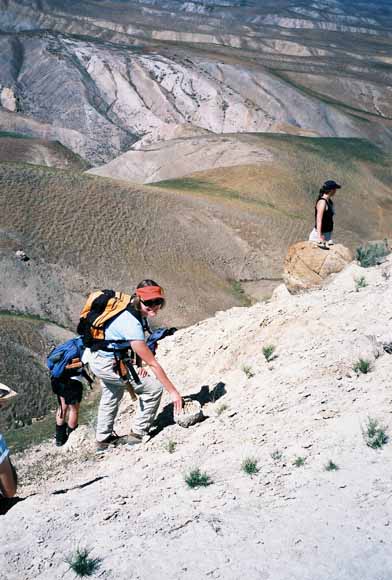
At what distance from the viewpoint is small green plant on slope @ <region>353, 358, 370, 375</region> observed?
23.9 feet

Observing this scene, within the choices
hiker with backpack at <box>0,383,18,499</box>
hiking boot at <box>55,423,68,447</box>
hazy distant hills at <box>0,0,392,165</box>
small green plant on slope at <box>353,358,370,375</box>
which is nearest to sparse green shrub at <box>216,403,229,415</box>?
small green plant on slope at <box>353,358,370,375</box>

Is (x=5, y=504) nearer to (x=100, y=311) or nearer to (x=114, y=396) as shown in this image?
(x=114, y=396)

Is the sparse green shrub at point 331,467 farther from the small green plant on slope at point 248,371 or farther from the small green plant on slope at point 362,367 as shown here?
the small green plant on slope at point 248,371

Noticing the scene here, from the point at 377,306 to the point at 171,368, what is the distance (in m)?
3.16

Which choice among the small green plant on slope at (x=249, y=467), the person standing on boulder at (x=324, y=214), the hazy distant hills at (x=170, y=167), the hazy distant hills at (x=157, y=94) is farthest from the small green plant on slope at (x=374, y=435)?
the hazy distant hills at (x=157, y=94)

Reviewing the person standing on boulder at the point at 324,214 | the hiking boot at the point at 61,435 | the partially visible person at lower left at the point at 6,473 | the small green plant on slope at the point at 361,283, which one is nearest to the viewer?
the partially visible person at lower left at the point at 6,473

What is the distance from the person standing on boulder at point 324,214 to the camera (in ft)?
35.8

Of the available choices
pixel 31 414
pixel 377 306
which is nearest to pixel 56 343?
pixel 31 414

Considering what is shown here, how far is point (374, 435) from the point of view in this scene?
6016mm

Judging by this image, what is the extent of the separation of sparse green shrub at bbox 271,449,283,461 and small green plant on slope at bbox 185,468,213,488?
58 cm

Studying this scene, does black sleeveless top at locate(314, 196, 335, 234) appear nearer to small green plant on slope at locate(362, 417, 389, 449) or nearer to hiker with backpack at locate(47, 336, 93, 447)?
hiker with backpack at locate(47, 336, 93, 447)

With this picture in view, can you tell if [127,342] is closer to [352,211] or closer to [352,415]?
[352,415]

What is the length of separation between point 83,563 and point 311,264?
7.78 metres

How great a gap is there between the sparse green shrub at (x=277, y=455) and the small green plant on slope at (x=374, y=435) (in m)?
0.71
